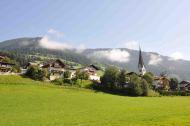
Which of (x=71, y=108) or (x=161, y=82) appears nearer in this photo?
(x=71, y=108)

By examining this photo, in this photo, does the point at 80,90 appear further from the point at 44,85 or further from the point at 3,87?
the point at 3,87

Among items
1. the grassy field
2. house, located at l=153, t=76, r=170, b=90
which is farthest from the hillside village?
the grassy field

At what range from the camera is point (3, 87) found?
81688 millimetres

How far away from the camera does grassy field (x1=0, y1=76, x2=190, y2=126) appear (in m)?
39.0

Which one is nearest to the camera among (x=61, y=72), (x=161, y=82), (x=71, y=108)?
(x=71, y=108)

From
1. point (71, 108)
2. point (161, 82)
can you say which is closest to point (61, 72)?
point (161, 82)

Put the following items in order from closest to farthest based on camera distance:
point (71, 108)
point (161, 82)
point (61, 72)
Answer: point (71, 108)
point (61, 72)
point (161, 82)

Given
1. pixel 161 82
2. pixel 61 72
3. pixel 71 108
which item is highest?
pixel 61 72

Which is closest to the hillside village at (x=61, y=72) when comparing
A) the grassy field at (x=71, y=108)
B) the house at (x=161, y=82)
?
the house at (x=161, y=82)

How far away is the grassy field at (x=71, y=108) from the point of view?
128ft

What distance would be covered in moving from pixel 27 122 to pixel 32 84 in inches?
2187

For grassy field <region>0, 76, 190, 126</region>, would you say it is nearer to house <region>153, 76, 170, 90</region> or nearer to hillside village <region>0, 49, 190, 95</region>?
hillside village <region>0, 49, 190, 95</region>

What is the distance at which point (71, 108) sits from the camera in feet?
191

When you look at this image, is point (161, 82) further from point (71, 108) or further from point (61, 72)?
point (71, 108)
